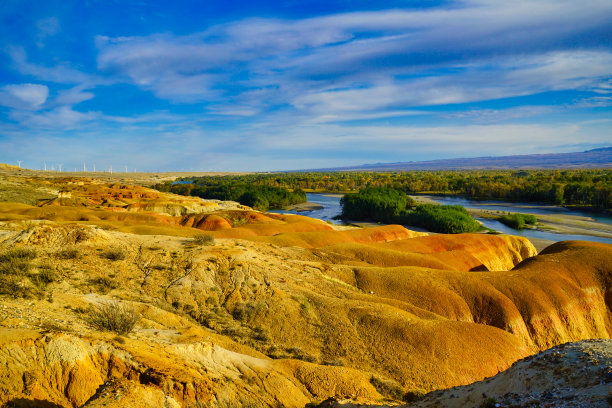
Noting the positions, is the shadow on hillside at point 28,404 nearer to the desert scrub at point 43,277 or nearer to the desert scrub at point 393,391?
the desert scrub at point 43,277

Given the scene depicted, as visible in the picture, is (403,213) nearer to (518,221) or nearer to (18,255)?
(518,221)

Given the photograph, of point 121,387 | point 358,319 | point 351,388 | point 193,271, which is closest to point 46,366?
point 121,387

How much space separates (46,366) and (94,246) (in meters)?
13.8

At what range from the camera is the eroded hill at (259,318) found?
8922 millimetres

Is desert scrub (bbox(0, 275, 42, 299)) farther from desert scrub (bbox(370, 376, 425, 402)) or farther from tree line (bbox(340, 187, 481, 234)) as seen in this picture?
tree line (bbox(340, 187, 481, 234))

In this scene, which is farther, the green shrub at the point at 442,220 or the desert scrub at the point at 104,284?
the green shrub at the point at 442,220

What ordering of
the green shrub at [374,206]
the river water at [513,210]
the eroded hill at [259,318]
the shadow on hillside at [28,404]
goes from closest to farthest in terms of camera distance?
the shadow on hillside at [28,404]
the eroded hill at [259,318]
the river water at [513,210]
the green shrub at [374,206]

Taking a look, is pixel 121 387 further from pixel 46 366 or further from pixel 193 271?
pixel 193 271

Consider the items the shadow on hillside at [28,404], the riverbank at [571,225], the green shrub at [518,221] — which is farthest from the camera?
the green shrub at [518,221]

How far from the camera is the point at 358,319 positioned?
18.3 meters

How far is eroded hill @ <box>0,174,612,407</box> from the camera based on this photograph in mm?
8922

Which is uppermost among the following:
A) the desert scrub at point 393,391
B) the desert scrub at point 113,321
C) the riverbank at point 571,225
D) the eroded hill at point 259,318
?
the desert scrub at point 113,321

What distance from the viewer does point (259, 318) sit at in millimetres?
17641

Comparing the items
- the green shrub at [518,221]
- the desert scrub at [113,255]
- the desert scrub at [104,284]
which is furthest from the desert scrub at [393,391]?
the green shrub at [518,221]
